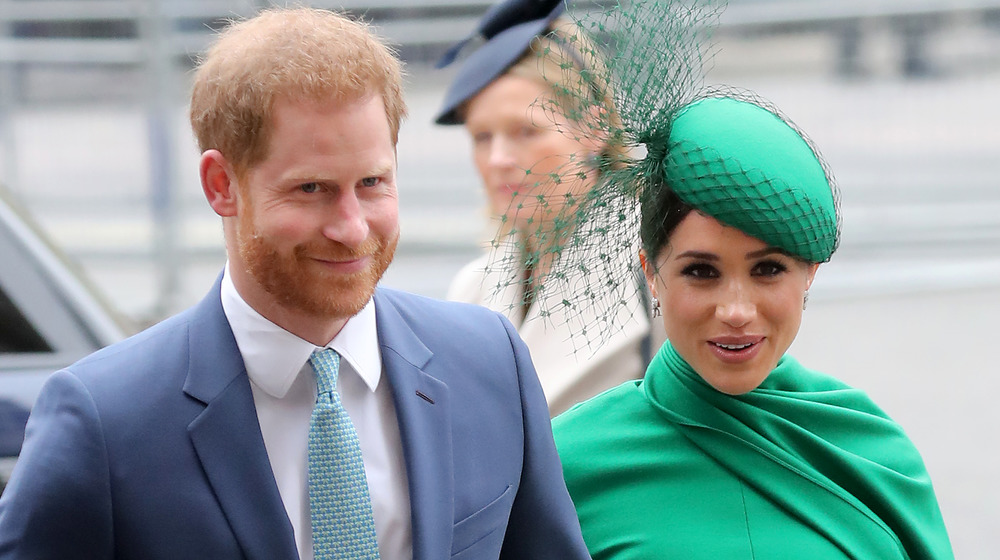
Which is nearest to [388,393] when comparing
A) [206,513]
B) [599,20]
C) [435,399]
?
[435,399]

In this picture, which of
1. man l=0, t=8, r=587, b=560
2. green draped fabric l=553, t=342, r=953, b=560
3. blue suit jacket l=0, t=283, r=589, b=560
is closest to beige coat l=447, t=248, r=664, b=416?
green draped fabric l=553, t=342, r=953, b=560

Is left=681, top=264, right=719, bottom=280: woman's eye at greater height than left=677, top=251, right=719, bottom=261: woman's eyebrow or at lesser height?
lesser

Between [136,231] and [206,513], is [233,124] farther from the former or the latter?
[136,231]

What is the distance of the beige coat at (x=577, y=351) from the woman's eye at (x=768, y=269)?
42 centimetres

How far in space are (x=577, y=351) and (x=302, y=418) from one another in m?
1.05

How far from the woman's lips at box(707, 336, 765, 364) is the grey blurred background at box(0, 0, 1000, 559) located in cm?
341

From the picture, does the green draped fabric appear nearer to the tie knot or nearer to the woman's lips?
Result: the woman's lips

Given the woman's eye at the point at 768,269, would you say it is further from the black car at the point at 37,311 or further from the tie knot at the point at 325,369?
the black car at the point at 37,311

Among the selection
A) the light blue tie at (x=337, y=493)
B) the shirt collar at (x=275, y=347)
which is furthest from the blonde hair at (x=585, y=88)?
the light blue tie at (x=337, y=493)

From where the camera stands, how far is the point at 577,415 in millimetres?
2637

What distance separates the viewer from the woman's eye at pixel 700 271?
2.42 metres

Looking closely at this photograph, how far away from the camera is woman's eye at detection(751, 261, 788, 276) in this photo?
242 cm

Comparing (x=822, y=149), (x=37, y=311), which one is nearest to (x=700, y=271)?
(x=37, y=311)

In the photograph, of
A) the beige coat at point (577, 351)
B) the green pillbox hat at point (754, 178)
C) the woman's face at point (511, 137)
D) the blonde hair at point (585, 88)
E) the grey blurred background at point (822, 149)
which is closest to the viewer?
the green pillbox hat at point (754, 178)
